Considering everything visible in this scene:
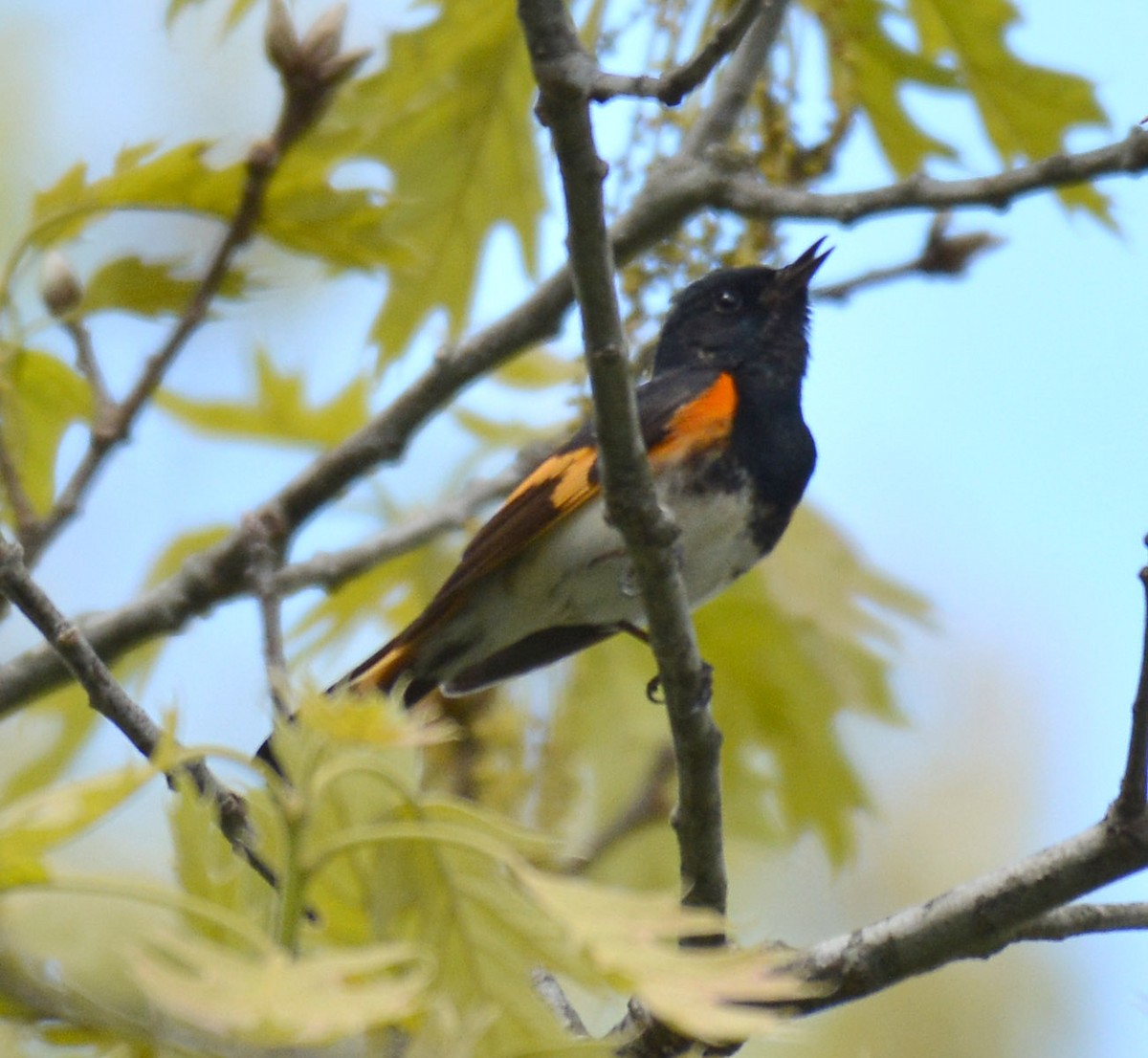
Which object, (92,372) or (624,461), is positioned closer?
(624,461)

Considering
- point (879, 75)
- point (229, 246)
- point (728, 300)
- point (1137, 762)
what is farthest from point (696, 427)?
point (1137, 762)

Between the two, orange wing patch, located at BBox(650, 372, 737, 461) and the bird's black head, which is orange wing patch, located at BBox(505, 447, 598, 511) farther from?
the bird's black head

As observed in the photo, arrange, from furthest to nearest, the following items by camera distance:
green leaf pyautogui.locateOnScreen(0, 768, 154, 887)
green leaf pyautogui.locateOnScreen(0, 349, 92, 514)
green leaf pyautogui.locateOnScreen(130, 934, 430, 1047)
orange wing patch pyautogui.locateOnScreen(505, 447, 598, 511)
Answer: orange wing patch pyautogui.locateOnScreen(505, 447, 598, 511) → green leaf pyautogui.locateOnScreen(0, 349, 92, 514) → green leaf pyautogui.locateOnScreen(0, 768, 154, 887) → green leaf pyautogui.locateOnScreen(130, 934, 430, 1047)

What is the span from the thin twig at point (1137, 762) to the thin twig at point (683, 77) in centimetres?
76

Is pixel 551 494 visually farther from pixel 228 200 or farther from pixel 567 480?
pixel 228 200

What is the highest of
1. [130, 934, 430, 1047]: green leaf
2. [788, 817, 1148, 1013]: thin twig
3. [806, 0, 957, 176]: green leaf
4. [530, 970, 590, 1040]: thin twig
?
[806, 0, 957, 176]: green leaf

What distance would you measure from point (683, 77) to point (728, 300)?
211cm

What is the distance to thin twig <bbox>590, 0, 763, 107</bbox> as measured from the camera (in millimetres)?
1842

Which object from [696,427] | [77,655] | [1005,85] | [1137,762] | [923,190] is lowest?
[1137,762]

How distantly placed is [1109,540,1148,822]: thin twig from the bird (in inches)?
54.6

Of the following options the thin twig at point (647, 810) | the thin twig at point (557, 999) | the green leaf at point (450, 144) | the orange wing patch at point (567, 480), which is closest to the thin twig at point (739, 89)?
the green leaf at point (450, 144)

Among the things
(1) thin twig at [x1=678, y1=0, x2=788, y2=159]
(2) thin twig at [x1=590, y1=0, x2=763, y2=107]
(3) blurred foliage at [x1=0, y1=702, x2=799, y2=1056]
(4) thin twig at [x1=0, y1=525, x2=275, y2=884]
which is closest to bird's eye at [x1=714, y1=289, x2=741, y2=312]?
(1) thin twig at [x1=678, y1=0, x2=788, y2=159]

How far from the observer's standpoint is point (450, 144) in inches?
141

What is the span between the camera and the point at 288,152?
3.12 metres
